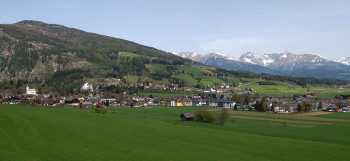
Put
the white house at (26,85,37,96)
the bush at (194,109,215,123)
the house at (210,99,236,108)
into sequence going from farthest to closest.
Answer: the white house at (26,85,37,96)
the house at (210,99,236,108)
the bush at (194,109,215,123)

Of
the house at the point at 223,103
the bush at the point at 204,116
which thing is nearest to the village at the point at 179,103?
the house at the point at 223,103

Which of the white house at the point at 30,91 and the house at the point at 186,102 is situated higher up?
the white house at the point at 30,91

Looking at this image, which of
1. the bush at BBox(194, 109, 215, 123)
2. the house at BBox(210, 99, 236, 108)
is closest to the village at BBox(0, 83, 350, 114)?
the house at BBox(210, 99, 236, 108)

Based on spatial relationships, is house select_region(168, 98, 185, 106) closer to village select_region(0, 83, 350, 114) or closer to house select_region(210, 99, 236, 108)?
village select_region(0, 83, 350, 114)

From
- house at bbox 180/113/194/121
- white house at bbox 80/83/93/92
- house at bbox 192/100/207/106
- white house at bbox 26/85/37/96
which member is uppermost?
white house at bbox 80/83/93/92

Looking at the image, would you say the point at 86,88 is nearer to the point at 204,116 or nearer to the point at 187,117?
the point at 187,117

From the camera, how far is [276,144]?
36.3m

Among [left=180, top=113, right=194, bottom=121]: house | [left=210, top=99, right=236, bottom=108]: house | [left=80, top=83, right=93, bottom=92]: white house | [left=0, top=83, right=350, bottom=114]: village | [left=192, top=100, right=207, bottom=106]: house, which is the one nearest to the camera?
[left=180, top=113, right=194, bottom=121]: house

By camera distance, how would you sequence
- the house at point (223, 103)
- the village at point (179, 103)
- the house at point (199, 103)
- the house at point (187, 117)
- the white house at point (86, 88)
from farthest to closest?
the white house at point (86, 88), the house at point (199, 103), the house at point (223, 103), the village at point (179, 103), the house at point (187, 117)

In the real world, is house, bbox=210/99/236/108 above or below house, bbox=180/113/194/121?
above

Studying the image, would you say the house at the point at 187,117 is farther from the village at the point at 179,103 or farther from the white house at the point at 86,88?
the white house at the point at 86,88

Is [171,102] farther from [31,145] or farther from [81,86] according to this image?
[31,145]

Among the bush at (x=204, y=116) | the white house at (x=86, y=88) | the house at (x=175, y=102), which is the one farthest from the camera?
the white house at (x=86, y=88)

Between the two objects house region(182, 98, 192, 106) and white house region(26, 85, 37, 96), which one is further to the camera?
house region(182, 98, 192, 106)
